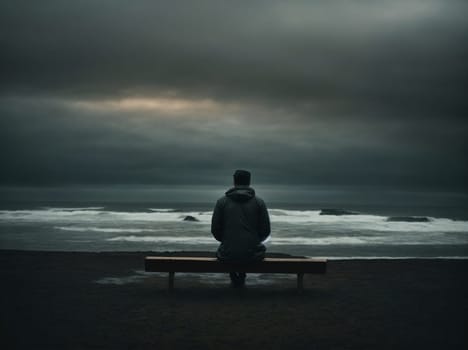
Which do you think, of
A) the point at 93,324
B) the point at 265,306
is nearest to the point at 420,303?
the point at 265,306

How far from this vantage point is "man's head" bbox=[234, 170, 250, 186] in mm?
7281

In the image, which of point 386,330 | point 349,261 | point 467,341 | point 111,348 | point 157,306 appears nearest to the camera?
point 111,348

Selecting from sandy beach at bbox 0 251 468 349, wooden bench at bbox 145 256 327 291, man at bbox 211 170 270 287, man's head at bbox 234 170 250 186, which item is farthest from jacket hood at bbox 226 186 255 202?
sandy beach at bbox 0 251 468 349

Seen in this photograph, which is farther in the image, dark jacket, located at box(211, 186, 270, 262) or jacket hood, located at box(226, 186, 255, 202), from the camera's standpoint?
jacket hood, located at box(226, 186, 255, 202)

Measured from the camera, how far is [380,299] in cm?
718

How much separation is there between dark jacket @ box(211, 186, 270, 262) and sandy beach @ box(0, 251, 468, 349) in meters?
0.66

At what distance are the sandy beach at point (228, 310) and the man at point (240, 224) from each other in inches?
26.0

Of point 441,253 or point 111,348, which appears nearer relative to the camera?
point 111,348

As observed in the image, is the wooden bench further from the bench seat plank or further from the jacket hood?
the jacket hood

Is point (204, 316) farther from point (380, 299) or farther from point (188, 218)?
point (188, 218)

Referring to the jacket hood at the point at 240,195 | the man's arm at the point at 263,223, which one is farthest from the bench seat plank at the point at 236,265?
the jacket hood at the point at 240,195

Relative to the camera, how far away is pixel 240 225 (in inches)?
279

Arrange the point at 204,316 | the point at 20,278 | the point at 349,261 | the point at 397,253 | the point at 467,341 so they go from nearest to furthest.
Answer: the point at 467,341, the point at 204,316, the point at 20,278, the point at 349,261, the point at 397,253

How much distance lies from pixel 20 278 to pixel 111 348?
4635mm
